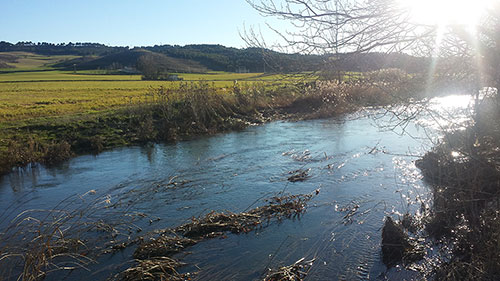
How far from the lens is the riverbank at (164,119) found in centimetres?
1477

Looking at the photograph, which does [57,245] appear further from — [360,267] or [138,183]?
[360,267]

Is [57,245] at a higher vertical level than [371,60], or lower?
lower

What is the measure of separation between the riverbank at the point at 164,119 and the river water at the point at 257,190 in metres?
1.00

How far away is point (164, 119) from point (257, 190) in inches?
409

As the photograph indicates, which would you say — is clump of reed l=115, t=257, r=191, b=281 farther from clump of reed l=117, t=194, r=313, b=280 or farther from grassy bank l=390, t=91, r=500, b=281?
grassy bank l=390, t=91, r=500, b=281

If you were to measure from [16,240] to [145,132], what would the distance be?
34.8 ft

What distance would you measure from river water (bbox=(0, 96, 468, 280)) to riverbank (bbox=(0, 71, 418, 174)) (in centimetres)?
100

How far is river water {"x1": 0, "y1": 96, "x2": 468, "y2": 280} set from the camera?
267 inches

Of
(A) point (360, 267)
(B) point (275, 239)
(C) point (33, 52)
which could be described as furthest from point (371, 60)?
(C) point (33, 52)

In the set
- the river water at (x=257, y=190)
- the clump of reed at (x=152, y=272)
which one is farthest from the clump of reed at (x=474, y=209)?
the clump of reed at (x=152, y=272)

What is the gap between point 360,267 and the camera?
21.2ft

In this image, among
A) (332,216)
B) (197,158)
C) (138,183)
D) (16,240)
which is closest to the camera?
(16,240)

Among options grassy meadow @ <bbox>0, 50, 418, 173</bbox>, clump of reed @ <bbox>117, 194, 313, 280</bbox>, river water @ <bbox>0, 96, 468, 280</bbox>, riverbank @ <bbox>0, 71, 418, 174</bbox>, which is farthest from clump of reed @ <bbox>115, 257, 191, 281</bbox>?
riverbank @ <bbox>0, 71, 418, 174</bbox>

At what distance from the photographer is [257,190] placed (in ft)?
34.1
